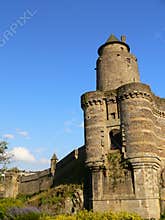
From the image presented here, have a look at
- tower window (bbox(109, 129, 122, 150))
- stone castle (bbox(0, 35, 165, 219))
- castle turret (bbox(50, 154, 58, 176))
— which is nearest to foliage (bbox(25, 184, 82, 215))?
stone castle (bbox(0, 35, 165, 219))

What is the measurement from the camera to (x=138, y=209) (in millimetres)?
21781

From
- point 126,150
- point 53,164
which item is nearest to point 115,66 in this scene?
point 126,150

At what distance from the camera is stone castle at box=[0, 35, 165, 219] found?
22438 millimetres

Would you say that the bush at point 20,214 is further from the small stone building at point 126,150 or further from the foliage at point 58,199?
the foliage at point 58,199

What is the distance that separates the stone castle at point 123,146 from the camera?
2244 cm

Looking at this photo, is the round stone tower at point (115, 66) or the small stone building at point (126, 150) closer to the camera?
the small stone building at point (126, 150)

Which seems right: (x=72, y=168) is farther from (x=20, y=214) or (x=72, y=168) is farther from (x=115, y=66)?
(x=20, y=214)

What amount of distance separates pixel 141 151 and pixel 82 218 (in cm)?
843

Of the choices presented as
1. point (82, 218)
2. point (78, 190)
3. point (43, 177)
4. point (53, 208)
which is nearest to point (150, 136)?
point (78, 190)

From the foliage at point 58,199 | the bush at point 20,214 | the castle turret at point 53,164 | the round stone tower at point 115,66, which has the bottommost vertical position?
the bush at point 20,214

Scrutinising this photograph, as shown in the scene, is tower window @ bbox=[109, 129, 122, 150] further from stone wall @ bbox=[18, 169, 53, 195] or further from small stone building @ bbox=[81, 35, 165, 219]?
stone wall @ bbox=[18, 169, 53, 195]

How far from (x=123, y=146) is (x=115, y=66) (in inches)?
389

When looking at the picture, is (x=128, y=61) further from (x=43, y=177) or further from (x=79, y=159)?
(x=43, y=177)

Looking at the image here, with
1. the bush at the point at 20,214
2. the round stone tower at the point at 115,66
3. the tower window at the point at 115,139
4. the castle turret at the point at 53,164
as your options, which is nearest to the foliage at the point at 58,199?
the tower window at the point at 115,139
